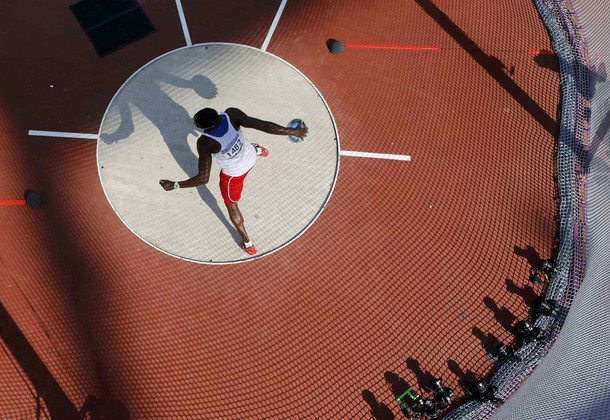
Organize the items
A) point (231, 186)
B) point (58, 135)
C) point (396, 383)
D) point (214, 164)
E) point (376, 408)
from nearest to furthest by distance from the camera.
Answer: point (231, 186) → point (376, 408) → point (396, 383) → point (214, 164) → point (58, 135)

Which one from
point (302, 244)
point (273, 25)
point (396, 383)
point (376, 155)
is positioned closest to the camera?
point (396, 383)

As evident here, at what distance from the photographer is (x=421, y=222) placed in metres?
7.22

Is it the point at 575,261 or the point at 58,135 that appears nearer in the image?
the point at 575,261

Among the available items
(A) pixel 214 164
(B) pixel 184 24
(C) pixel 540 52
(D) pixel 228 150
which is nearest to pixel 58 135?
(A) pixel 214 164

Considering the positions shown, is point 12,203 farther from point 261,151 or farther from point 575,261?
point 575,261

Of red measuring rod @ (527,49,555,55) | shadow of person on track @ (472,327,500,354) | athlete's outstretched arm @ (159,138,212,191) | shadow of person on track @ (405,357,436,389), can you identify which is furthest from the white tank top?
red measuring rod @ (527,49,555,55)

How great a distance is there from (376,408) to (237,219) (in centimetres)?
362

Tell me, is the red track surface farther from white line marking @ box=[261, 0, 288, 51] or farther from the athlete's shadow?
the athlete's shadow

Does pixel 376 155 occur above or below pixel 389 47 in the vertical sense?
below

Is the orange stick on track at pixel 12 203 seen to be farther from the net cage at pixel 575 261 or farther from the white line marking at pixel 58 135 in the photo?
the net cage at pixel 575 261

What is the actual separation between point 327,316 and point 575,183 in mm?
5135

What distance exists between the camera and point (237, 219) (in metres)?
6.51

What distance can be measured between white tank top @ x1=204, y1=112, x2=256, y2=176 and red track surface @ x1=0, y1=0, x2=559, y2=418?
6.19 feet

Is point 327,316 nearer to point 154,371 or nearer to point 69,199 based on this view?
point 154,371
